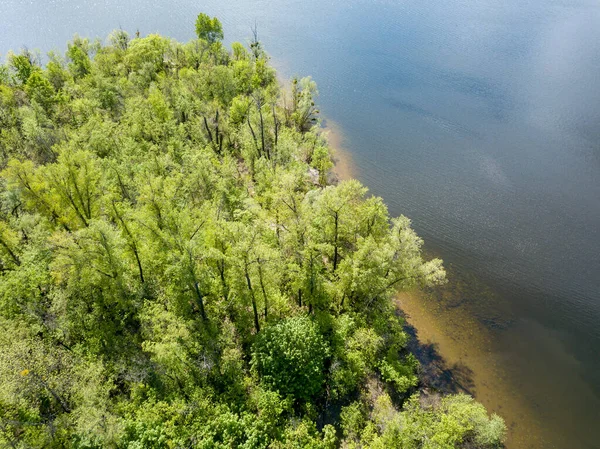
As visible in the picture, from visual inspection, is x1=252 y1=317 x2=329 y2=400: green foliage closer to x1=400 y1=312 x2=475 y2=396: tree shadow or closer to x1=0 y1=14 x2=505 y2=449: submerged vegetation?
x1=0 y1=14 x2=505 y2=449: submerged vegetation

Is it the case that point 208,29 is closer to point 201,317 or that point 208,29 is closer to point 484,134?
point 484,134

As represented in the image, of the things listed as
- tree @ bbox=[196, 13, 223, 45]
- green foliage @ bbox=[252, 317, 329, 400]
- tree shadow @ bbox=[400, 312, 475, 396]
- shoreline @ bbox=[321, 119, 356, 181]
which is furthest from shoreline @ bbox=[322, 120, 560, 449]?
tree @ bbox=[196, 13, 223, 45]

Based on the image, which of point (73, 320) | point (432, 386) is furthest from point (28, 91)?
point (432, 386)

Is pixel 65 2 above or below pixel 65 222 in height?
above

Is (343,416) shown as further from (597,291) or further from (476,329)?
(597,291)

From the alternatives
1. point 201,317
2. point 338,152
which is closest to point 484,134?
point 338,152

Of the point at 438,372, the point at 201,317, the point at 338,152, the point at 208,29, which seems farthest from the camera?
the point at 208,29
